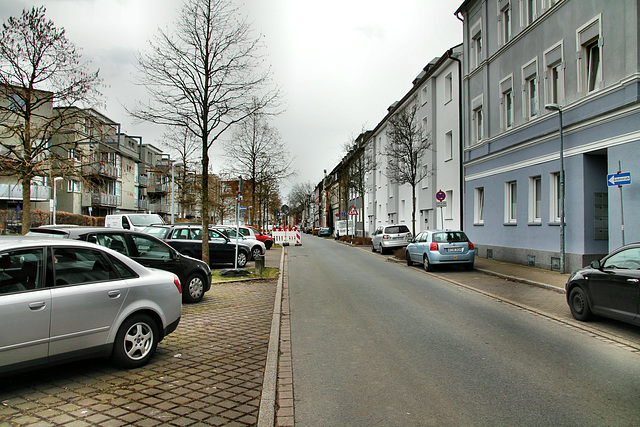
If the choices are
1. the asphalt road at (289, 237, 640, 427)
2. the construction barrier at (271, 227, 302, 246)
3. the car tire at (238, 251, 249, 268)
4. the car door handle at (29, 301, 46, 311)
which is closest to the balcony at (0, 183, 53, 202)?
the construction barrier at (271, 227, 302, 246)

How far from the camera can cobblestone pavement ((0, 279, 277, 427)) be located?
3.92m

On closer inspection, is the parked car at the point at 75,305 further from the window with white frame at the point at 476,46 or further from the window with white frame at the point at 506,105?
the window with white frame at the point at 476,46

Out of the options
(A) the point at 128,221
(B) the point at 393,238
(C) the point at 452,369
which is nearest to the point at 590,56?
(C) the point at 452,369

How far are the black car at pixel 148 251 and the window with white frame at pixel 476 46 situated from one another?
18326 mm

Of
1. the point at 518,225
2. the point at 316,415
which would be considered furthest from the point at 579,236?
the point at 316,415

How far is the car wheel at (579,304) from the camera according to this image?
8.05m

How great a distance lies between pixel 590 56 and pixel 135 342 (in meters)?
15.5

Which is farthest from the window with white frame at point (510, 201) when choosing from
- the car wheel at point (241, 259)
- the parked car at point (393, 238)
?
the car wheel at point (241, 259)

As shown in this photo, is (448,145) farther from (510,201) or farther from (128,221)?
(128,221)

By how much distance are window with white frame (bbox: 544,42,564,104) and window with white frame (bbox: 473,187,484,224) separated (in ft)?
21.4

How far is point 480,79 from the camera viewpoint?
22.2 metres

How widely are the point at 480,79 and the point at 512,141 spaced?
457cm

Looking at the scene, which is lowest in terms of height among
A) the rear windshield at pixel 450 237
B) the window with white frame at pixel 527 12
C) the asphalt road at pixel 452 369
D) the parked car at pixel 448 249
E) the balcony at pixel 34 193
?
the asphalt road at pixel 452 369

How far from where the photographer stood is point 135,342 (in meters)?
5.31
